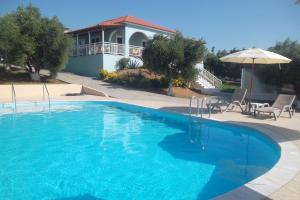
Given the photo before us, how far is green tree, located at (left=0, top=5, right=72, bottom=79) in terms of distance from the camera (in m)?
19.1

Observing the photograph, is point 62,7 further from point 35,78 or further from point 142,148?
point 142,148

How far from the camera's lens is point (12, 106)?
15.1 m

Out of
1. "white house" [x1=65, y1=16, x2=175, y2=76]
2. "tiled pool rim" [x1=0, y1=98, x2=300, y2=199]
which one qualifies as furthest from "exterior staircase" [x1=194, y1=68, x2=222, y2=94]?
"tiled pool rim" [x1=0, y1=98, x2=300, y2=199]

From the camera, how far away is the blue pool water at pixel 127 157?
553 cm

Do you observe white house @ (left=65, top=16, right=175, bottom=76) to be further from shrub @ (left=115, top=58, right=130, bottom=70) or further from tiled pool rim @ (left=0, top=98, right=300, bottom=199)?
tiled pool rim @ (left=0, top=98, right=300, bottom=199)

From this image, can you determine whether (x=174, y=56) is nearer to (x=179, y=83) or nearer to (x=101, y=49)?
(x=179, y=83)

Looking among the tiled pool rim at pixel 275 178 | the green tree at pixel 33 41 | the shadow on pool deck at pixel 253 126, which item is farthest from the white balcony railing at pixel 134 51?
the tiled pool rim at pixel 275 178

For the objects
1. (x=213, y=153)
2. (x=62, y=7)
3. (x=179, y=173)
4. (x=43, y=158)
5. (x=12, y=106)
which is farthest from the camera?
(x=62, y=7)

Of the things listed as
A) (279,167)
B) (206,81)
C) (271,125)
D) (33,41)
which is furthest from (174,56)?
(279,167)

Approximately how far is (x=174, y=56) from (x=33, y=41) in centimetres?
1074

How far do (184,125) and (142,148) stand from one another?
3499 mm

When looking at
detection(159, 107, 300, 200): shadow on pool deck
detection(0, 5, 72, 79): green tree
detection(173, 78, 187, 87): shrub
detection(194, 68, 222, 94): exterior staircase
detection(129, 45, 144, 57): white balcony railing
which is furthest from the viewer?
detection(129, 45, 144, 57): white balcony railing

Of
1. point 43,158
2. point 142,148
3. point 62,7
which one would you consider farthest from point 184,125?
point 62,7

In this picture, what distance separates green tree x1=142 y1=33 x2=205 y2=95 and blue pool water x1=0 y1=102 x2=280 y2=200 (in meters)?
8.00
